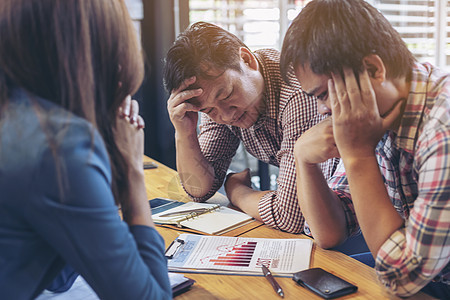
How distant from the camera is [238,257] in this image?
1097 mm

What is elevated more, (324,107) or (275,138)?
(324,107)

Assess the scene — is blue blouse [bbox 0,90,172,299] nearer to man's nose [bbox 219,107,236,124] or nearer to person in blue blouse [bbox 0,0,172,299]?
person in blue blouse [bbox 0,0,172,299]

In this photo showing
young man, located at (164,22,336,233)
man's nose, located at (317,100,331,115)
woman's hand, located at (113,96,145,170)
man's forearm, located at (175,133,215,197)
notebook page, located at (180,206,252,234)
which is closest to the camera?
woman's hand, located at (113,96,145,170)

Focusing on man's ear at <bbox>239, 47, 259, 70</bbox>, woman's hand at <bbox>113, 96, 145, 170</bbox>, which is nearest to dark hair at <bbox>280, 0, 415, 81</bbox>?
woman's hand at <bbox>113, 96, 145, 170</bbox>

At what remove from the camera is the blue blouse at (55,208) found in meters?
0.58

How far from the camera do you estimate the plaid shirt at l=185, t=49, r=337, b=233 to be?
133 cm

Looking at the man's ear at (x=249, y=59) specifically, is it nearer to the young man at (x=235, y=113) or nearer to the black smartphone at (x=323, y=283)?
the young man at (x=235, y=113)

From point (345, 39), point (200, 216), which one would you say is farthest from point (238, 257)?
point (345, 39)

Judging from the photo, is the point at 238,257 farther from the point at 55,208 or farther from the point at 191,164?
the point at 191,164

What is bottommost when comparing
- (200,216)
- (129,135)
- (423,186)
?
(200,216)

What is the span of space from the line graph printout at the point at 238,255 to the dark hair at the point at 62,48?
515mm

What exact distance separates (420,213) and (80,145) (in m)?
0.64

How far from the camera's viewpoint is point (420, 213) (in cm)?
86

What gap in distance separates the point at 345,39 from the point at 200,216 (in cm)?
74
